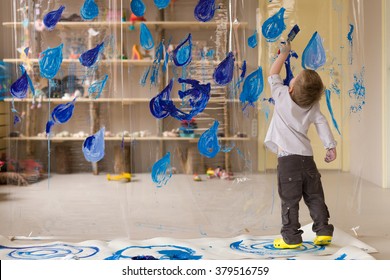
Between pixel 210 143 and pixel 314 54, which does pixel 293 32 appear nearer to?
pixel 314 54

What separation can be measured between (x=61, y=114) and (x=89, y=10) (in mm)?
559

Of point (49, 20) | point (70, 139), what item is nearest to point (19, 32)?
point (49, 20)

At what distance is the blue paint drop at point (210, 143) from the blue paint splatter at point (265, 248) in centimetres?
56

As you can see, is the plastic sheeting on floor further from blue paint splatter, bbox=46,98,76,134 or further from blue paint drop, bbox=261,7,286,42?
blue paint drop, bbox=261,7,286,42

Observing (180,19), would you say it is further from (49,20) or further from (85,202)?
(85,202)

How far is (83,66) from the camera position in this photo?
10.1 feet

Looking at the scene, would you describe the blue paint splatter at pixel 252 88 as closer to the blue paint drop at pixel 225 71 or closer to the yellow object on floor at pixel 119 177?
the blue paint drop at pixel 225 71

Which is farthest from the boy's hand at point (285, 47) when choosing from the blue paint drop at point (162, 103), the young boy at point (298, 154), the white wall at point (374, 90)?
the white wall at point (374, 90)

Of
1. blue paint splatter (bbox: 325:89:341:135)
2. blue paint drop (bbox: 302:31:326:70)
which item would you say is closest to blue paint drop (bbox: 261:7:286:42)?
blue paint drop (bbox: 302:31:326:70)

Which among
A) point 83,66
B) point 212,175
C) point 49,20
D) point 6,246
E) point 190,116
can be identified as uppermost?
point 49,20

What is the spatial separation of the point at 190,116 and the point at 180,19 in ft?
2.50

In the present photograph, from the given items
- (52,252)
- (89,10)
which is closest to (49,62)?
(89,10)

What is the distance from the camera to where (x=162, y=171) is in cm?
303
